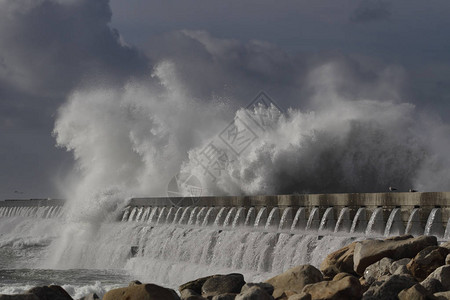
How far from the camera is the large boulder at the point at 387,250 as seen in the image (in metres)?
8.96

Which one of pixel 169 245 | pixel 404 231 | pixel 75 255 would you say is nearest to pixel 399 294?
pixel 404 231

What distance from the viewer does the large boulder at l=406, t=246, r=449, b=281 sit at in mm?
8367

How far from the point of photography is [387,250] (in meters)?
9.05

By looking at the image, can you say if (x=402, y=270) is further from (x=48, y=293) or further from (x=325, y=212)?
(x=325, y=212)

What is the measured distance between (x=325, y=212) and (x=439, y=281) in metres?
8.65

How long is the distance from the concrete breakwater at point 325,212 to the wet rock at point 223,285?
17.2 feet

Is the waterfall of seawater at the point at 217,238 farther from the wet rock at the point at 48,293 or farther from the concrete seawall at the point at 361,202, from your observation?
the wet rock at the point at 48,293

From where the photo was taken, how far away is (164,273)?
745 inches

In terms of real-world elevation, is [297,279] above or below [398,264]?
below

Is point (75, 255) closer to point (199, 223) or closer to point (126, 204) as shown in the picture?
point (126, 204)

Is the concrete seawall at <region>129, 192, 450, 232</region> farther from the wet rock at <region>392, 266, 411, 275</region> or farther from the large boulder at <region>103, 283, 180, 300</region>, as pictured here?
the large boulder at <region>103, 283, 180, 300</region>

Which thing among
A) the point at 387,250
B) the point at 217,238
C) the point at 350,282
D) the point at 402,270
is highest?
the point at 350,282

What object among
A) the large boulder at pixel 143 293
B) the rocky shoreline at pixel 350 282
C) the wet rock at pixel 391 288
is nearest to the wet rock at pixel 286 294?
the rocky shoreline at pixel 350 282

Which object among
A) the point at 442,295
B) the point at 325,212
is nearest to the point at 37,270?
the point at 325,212
